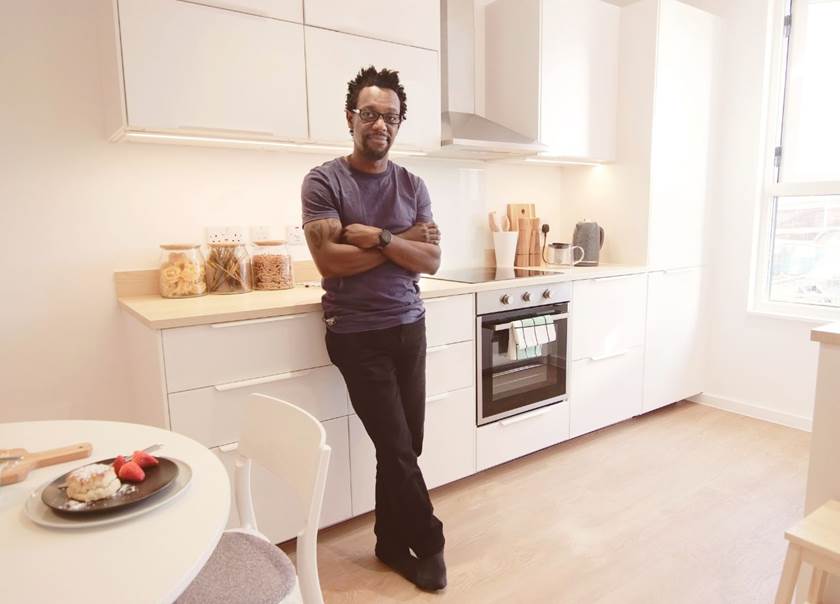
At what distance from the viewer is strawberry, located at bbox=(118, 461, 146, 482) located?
0.92 m

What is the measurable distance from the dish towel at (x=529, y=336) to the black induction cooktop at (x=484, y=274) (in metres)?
0.22

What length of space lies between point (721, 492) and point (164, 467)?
242 cm

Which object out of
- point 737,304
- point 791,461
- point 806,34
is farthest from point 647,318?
point 806,34

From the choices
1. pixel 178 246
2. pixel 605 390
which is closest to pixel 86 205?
pixel 178 246

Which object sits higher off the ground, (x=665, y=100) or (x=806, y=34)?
(x=806, y=34)

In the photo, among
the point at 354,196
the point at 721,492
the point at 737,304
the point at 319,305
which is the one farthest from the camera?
the point at 737,304

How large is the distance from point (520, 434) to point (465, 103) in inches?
69.9

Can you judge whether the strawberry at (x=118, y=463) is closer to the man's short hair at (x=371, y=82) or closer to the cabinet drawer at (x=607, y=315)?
the man's short hair at (x=371, y=82)

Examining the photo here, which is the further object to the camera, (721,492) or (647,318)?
(647,318)

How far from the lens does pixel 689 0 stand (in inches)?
139

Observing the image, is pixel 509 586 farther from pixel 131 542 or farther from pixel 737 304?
pixel 737 304

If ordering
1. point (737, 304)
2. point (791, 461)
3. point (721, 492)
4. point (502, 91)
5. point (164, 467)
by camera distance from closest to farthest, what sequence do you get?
point (164, 467) → point (721, 492) → point (791, 461) → point (502, 91) → point (737, 304)

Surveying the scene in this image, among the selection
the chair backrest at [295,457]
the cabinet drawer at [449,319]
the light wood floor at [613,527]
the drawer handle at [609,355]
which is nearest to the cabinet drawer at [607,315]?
the drawer handle at [609,355]

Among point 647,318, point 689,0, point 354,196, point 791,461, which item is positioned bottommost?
point 791,461
